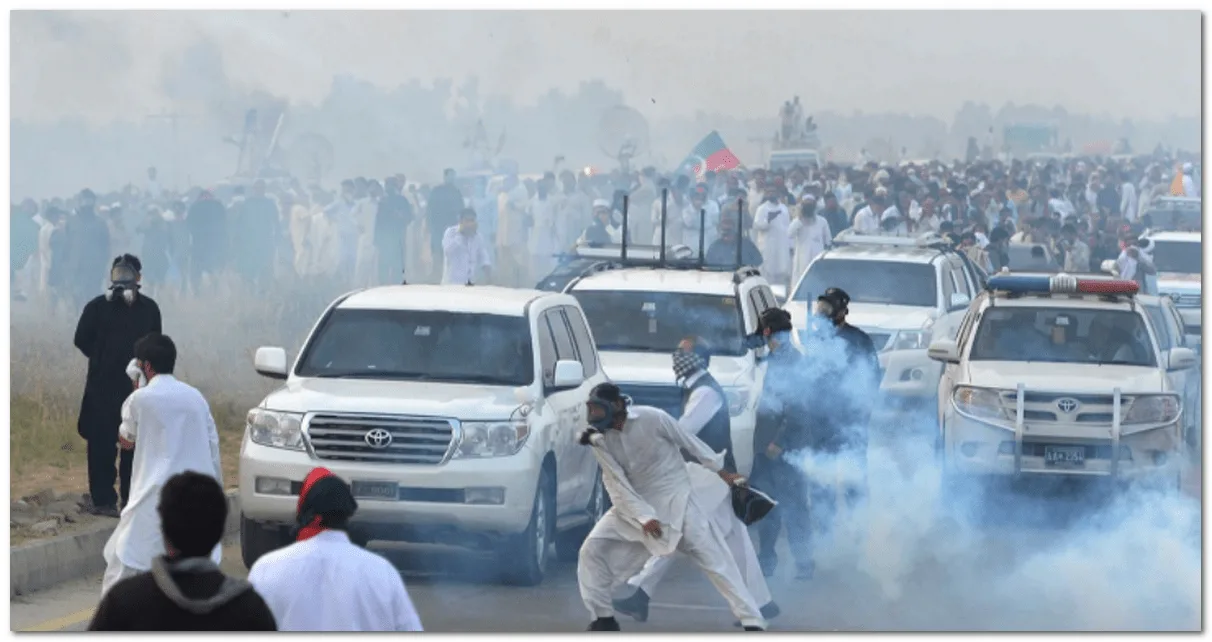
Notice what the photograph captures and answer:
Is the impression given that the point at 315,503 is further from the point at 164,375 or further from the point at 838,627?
the point at 838,627

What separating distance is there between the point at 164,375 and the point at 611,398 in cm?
202

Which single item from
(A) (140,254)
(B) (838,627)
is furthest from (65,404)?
(A) (140,254)

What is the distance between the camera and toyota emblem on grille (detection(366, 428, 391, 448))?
12.2 meters

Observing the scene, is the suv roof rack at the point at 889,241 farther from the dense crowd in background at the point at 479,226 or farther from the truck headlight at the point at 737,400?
the truck headlight at the point at 737,400

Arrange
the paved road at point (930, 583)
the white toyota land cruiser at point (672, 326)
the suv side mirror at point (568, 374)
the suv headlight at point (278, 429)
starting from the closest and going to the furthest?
1. the paved road at point (930, 583)
2. the suv headlight at point (278, 429)
3. the suv side mirror at point (568, 374)
4. the white toyota land cruiser at point (672, 326)

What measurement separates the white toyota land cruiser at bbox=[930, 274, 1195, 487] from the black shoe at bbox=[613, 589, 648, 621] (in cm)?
→ 490

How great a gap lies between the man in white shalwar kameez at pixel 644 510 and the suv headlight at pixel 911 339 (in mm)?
10451

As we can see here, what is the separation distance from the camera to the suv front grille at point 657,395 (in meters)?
15.1

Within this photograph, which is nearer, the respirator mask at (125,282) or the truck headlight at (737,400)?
the respirator mask at (125,282)

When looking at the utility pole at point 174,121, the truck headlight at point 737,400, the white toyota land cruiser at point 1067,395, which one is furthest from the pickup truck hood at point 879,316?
the utility pole at point 174,121

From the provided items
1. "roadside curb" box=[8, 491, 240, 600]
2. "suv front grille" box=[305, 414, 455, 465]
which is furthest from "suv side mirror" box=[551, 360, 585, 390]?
"roadside curb" box=[8, 491, 240, 600]

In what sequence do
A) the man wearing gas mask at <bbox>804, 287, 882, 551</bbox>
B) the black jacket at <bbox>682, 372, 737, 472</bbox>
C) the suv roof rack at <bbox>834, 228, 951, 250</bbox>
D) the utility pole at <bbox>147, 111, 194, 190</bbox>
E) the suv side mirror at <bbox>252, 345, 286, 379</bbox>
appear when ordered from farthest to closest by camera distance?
the utility pole at <bbox>147, 111, 194, 190</bbox> → the suv roof rack at <bbox>834, 228, 951, 250</bbox> → the man wearing gas mask at <bbox>804, 287, 882, 551</bbox> → the suv side mirror at <bbox>252, 345, 286, 379</bbox> → the black jacket at <bbox>682, 372, 737, 472</bbox>

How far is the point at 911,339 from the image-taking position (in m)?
21.1

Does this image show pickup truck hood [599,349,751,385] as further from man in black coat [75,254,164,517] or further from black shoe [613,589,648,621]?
black shoe [613,589,648,621]
